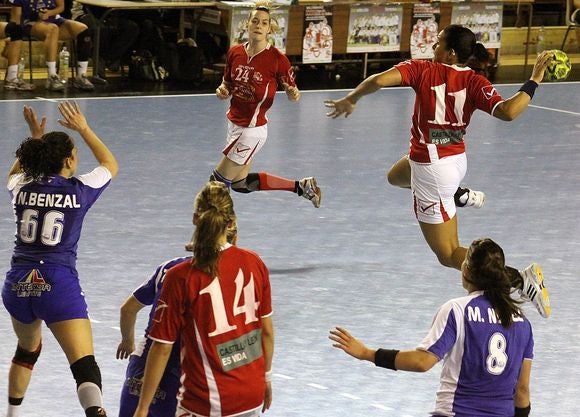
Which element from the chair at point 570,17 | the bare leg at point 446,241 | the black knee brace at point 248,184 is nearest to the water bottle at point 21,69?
the black knee brace at point 248,184

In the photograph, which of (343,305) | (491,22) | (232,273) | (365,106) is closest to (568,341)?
(343,305)

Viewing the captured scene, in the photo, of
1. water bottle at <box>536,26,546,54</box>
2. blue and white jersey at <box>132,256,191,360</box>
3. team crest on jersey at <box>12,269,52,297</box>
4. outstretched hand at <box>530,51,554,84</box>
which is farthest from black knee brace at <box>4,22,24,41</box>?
blue and white jersey at <box>132,256,191,360</box>

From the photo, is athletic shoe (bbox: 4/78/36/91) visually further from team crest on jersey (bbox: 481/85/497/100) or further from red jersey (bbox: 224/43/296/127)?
team crest on jersey (bbox: 481/85/497/100)

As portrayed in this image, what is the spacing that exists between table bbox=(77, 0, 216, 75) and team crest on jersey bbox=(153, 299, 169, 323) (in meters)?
12.4

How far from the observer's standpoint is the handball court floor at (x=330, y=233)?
6.87 metres

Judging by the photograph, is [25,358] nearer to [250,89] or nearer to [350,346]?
[350,346]

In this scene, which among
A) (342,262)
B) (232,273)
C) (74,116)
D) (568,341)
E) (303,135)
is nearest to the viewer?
(232,273)

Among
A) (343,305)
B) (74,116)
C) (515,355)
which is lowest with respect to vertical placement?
(343,305)

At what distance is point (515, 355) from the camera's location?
4684mm

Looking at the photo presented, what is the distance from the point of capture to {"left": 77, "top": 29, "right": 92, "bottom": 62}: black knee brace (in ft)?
53.5

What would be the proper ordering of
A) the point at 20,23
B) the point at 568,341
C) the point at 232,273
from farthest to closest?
1. the point at 20,23
2. the point at 568,341
3. the point at 232,273

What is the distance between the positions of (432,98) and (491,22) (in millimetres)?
11540

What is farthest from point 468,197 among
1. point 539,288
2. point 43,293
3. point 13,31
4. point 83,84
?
point 83,84

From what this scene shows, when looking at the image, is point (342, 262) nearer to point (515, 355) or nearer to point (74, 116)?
point (74, 116)
